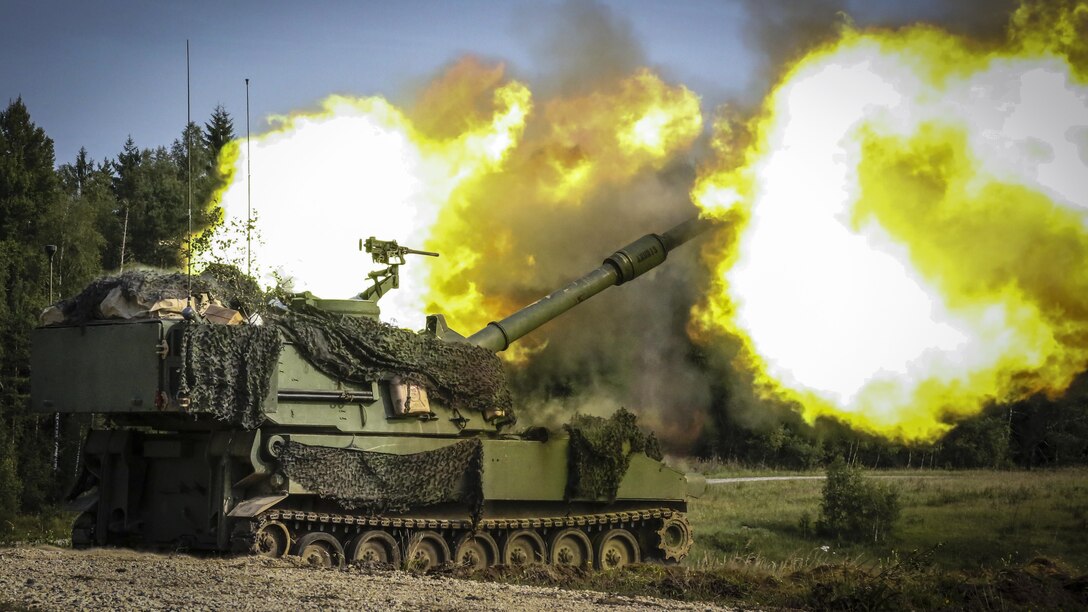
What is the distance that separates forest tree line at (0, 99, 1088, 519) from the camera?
1241 inches

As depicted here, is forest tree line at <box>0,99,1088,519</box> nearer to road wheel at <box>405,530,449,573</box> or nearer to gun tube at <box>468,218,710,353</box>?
gun tube at <box>468,218,710,353</box>

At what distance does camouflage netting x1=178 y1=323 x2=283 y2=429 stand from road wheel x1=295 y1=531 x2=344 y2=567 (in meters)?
1.65

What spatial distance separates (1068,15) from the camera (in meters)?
20.0

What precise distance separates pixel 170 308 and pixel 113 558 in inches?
128

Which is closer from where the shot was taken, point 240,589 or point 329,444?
point 240,589

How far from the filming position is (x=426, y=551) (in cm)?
1866

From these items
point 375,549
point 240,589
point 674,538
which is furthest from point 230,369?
point 674,538

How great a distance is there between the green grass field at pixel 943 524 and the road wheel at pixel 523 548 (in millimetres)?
2475

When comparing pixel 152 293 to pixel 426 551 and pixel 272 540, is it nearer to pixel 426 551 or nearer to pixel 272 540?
pixel 272 540

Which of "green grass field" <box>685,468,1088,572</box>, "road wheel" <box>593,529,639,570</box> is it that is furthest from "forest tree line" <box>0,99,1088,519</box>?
"road wheel" <box>593,529,639,570</box>

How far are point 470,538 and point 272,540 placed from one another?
3095mm

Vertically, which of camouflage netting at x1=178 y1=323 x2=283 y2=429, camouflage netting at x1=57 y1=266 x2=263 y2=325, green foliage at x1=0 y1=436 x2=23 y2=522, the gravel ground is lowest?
the gravel ground

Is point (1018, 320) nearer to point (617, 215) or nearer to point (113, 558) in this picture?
Answer: point (617, 215)

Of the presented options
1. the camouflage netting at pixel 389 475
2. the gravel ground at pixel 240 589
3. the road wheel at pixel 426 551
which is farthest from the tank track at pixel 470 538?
the gravel ground at pixel 240 589
